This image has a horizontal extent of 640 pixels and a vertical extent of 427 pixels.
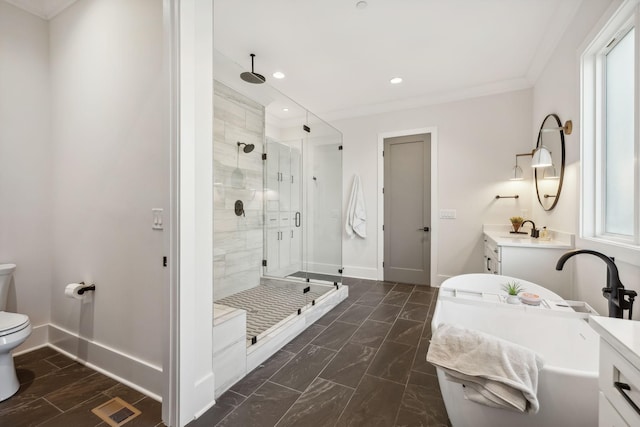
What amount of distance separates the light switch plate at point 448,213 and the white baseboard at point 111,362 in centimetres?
370

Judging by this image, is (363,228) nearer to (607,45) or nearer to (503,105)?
(503,105)

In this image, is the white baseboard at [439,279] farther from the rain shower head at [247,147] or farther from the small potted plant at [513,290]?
the rain shower head at [247,147]

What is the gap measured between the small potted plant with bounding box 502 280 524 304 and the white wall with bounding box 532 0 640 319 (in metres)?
0.45

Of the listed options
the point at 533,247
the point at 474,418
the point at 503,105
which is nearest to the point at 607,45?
the point at 533,247

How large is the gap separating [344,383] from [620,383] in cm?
142

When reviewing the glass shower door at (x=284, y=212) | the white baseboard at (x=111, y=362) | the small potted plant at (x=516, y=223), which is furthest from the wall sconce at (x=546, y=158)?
the white baseboard at (x=111, y=362)

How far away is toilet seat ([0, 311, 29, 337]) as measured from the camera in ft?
5.11

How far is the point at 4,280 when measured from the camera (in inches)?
77.1

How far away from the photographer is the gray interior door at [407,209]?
13.0ft

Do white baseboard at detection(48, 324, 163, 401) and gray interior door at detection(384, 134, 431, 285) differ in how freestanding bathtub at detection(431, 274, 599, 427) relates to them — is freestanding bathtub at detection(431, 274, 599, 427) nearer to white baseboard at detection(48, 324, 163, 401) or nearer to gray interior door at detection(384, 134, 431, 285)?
white baseboard at detection(48, 324, 163, 401)

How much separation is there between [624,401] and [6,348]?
9.12ft

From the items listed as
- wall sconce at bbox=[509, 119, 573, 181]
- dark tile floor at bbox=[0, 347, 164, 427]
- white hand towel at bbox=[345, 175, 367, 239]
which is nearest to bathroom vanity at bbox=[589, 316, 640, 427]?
dark tile floor at bbox=[0, 347, 164, 427]

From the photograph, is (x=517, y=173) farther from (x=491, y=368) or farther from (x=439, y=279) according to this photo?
(x=491, y=368)

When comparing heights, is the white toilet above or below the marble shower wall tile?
below
